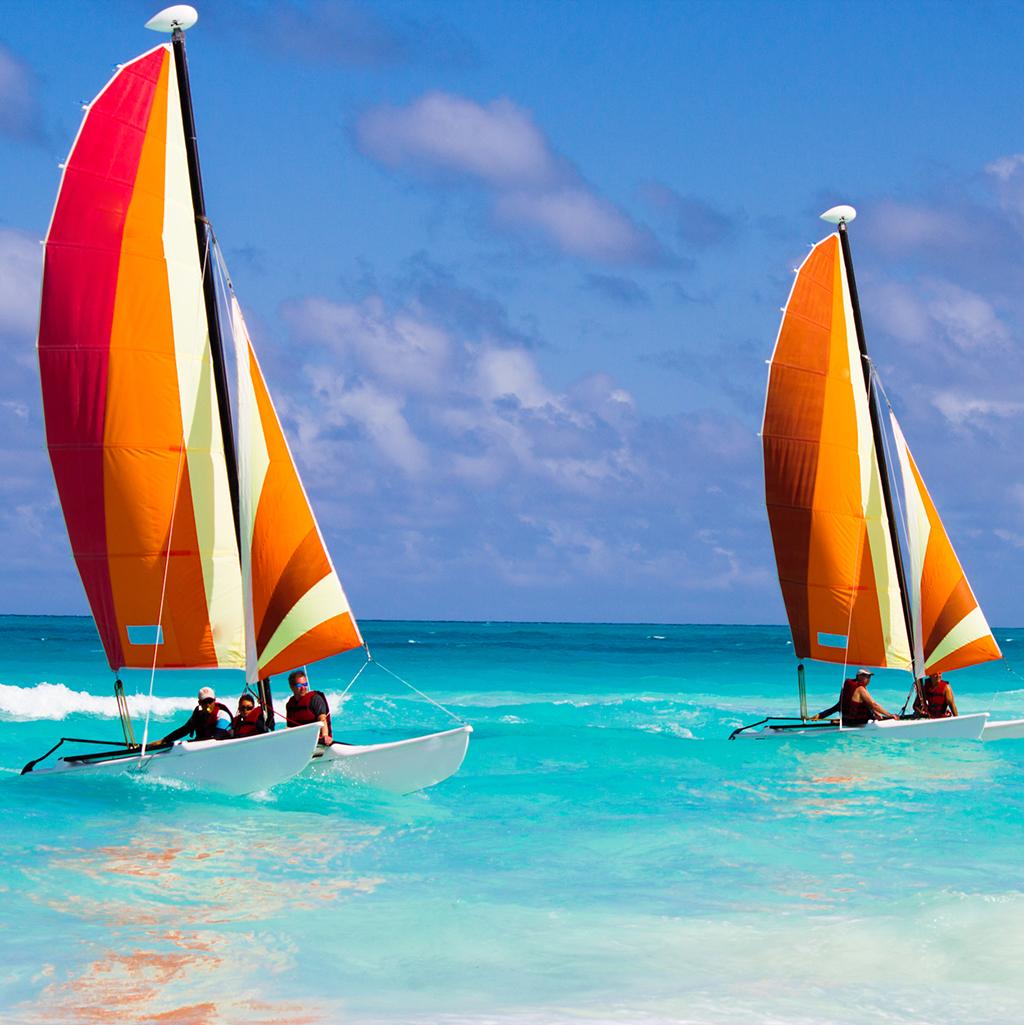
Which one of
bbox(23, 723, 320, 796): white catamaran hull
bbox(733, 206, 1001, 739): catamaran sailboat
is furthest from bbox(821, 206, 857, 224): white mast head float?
bbox(23, 723, 320, 796): white catamaran hull

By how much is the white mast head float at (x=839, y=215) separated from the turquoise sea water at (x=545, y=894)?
8689mm

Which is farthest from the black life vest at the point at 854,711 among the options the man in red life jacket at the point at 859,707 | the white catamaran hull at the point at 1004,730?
the white catamaran hull at the point at 1004,730

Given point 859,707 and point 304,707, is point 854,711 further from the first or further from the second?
point 304,707

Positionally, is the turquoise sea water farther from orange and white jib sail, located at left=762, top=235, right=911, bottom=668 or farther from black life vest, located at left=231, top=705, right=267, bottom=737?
orange and white jib sail, located at left=762, top=235, right=911, bottom=668

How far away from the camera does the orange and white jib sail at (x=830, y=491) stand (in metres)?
21.8

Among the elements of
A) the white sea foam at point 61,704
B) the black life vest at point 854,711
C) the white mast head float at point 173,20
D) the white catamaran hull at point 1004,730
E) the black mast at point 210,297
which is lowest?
the white sea foam at point 61,704

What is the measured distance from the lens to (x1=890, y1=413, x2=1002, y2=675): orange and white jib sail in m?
21.6

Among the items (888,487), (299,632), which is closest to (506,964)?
(299,632)

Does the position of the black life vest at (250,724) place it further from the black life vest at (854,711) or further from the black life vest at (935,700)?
the black life vest at (935,700)

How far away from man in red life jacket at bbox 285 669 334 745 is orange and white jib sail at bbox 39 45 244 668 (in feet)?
3.00

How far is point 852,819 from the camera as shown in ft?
51.0

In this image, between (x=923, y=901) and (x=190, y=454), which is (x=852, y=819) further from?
(x=190, y=454)

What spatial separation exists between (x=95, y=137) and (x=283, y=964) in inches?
374

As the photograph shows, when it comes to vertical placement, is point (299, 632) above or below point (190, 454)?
below
